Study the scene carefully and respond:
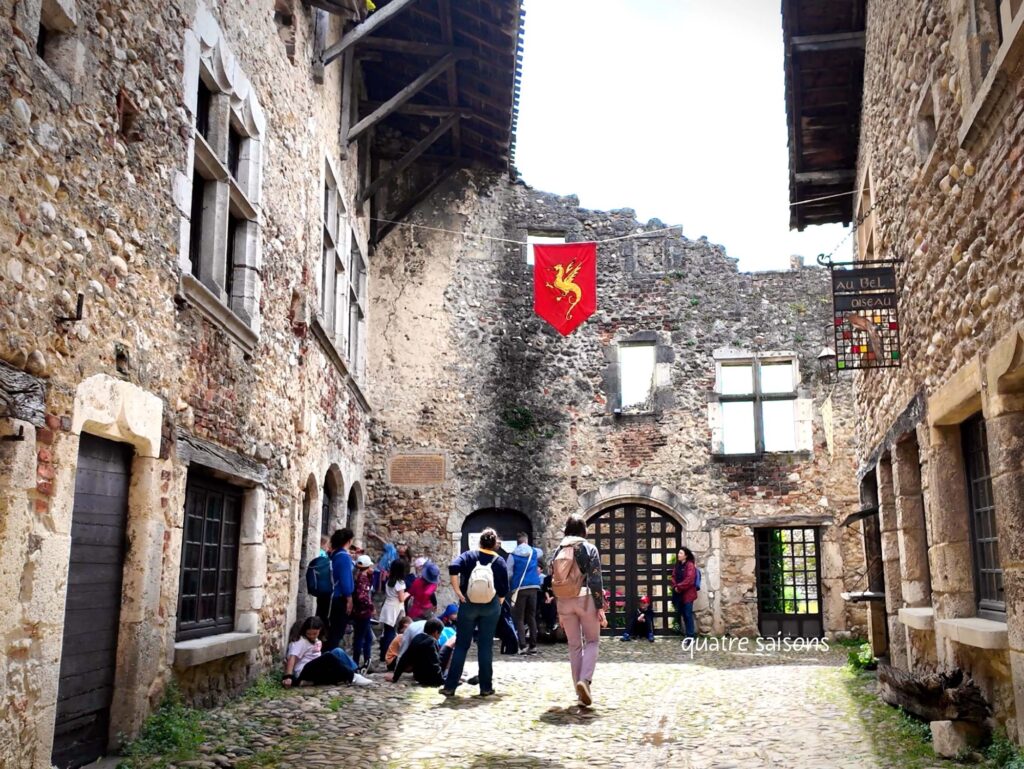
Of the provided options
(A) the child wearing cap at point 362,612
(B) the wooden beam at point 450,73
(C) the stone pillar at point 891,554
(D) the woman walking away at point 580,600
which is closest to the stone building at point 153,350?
(A) the child wearing cap at point 362,612

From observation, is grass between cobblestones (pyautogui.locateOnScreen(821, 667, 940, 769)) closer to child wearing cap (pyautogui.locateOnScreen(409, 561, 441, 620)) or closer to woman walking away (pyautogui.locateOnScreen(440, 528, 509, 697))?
woman walking away (pyautogui.locateOnScreen(440, 528, 509, 697))

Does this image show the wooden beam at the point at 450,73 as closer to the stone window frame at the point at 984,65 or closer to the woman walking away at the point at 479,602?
the woman walking away at the point at 479,602

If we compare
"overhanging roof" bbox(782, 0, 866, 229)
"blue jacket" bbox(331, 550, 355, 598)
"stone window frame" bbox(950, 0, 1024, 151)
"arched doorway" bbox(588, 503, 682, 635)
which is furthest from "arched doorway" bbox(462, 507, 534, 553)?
"stone window frame" bbox(950, 0, 1024, 151)

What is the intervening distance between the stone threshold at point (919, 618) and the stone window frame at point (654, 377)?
7266 mm

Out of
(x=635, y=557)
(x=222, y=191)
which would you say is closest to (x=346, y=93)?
(x=222, y=191)

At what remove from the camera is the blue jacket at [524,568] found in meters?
10.8

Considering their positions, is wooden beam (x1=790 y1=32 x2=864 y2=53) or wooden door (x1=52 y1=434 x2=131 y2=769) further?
wooden beam (x1=790 y1=32 x2=864 y2=53)

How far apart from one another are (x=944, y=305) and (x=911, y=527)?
2103mm

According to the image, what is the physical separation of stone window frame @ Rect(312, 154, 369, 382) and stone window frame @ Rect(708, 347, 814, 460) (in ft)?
16.3

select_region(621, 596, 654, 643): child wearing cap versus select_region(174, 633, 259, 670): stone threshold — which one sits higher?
select_region(174, 633, 259, 670): stone threshold

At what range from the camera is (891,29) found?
7078mm

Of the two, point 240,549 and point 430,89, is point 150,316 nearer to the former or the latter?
point 240,549

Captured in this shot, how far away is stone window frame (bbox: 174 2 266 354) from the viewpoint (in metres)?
6.11

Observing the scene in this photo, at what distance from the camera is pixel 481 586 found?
6.81m
